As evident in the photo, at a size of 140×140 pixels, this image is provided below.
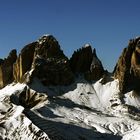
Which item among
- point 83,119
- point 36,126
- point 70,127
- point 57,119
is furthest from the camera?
point 83,119

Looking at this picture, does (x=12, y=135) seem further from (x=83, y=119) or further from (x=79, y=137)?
(x=83, y=119)

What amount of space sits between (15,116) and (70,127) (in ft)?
72.3

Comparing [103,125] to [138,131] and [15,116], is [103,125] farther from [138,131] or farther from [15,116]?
[15,116]

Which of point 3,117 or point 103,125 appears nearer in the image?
point 3,117

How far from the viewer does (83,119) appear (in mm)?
194500

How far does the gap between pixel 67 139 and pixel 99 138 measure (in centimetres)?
1530

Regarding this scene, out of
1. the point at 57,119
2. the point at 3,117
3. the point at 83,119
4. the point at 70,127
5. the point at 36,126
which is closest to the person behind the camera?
the point at 36,126

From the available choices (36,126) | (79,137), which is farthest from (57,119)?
(36,126)

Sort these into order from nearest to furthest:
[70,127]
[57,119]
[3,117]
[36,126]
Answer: [36,126], [3,117], [70,127], [57,119]

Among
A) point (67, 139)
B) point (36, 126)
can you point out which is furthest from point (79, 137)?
point (36, 126)

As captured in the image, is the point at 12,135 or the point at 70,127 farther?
the point at 70,127

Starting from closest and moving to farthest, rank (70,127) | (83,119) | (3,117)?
(3,117) → (70,127) → (83,119)

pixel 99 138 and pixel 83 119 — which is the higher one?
pixel 83 119

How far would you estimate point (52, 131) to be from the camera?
149m
